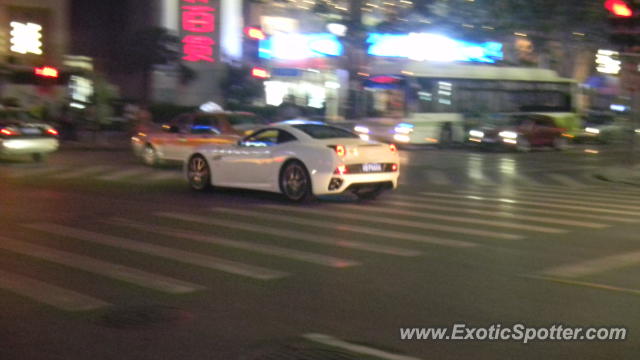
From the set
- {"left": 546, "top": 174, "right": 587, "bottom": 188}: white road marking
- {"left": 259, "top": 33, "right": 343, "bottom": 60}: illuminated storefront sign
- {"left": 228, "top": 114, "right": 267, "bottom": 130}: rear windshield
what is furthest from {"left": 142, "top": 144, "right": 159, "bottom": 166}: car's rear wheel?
{"left": 259, "top": 33, "right": 343, "bottom": 60}: illuminated storefront sign

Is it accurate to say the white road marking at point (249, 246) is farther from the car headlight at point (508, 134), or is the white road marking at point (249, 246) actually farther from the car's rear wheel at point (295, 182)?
the car headlight at point (508, 134)

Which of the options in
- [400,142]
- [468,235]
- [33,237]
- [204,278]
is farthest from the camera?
[400,142]

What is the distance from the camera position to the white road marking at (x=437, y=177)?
19.7 meters

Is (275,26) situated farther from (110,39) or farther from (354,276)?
(354,276)

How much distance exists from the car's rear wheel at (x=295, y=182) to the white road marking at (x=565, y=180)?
8110mm

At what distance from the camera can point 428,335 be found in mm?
6336

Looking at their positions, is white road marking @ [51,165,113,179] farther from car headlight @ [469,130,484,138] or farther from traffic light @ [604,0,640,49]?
car headlight @ [469,130,484,138]

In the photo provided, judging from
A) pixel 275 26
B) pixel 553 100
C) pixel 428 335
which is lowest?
pixel 428 335

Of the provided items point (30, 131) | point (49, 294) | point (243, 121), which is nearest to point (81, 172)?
point (30, 131)

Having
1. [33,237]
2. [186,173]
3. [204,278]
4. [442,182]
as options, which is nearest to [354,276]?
[204,278]

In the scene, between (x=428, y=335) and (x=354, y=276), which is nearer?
(x=428, y=335)

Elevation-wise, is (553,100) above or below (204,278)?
above

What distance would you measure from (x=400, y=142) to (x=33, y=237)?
24.8m

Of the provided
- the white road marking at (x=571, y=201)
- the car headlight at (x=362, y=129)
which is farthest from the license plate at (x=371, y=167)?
the car headlight at (x=362, y=129)
